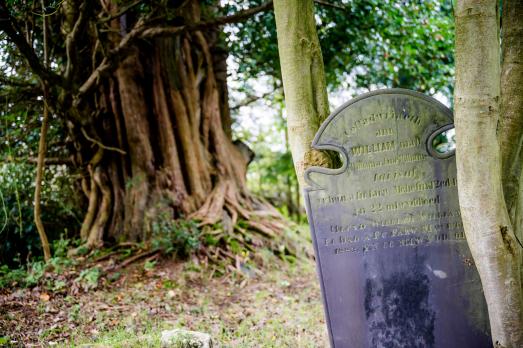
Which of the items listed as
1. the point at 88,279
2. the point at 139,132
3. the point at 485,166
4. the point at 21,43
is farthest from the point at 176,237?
the point at 485,166

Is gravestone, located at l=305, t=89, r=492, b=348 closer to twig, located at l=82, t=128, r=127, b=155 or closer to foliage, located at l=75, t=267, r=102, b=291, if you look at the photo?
foliage, located at l=75, t=267, r=102, b=291

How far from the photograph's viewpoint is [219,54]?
8.18m

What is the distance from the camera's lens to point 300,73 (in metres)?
3.69

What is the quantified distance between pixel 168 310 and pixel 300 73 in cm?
299

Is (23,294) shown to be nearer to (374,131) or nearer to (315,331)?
(315,331)

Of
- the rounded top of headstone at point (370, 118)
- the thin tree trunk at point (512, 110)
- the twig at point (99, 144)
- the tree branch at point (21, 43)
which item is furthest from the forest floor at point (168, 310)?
the tree branch at point (21, 43)

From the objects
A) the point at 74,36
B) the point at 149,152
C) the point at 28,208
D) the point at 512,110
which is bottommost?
the point at 28,208

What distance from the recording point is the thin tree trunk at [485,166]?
9.42 feet

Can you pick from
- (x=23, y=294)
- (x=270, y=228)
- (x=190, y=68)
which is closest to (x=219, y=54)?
(x=190, y=68)

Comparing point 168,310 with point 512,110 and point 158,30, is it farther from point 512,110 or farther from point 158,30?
point 512,110

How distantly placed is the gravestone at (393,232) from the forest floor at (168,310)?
1.03 metres

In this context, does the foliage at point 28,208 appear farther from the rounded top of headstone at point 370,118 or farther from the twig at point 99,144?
the rounded top of headstone at point 370,118

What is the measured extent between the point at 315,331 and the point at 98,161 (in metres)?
4.18

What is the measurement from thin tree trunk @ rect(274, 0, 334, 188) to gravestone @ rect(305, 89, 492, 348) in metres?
0.15
